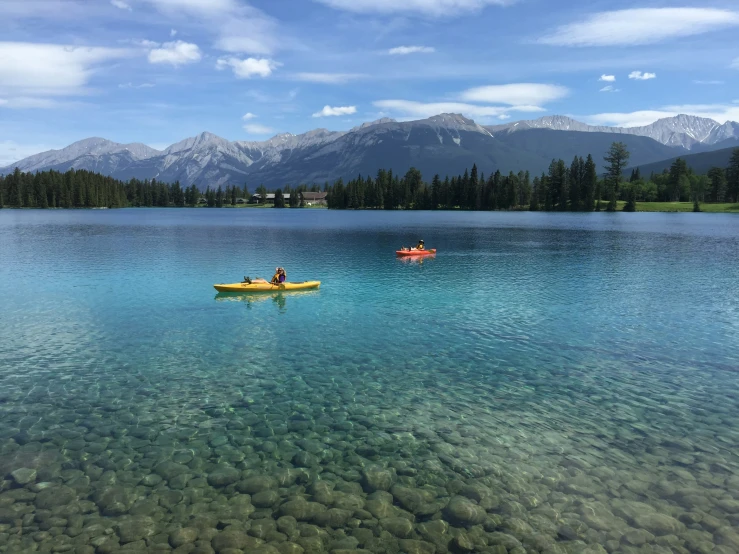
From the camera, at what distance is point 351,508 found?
13.1m

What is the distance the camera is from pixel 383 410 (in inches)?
757

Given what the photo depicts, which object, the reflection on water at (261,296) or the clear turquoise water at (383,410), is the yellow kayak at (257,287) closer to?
the reflection on water at (261,296)

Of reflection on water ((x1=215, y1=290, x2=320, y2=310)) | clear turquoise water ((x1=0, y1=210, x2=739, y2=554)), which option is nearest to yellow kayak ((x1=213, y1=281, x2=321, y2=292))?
reflection on water ((x1=215, y1=290, x2=320, y2=310))

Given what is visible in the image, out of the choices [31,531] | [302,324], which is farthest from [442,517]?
[302,324]

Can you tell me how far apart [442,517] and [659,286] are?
44.9 m

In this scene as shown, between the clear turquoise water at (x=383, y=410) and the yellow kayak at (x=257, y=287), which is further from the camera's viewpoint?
the yellow kayak at (x=257, y=287)

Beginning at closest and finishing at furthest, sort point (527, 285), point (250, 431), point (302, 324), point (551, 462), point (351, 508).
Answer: point (351, 508) → point (551, 462) → point (250, 431) → point (302, 324) → point (527, 285)

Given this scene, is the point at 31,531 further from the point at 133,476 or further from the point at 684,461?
the point at 684,461

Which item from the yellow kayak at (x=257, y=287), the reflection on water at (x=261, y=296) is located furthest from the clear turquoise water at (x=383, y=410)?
the yellow kayak at (x=257, y=287)

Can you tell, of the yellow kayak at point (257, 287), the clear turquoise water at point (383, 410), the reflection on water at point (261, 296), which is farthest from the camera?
the yellow kayak at point (257, 287)

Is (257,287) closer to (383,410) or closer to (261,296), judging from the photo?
(261,296)

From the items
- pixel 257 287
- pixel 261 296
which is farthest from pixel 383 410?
pixel 257 287

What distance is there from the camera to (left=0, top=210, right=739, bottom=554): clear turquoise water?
41.5 feet

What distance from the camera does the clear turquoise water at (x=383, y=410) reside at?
1264cm
